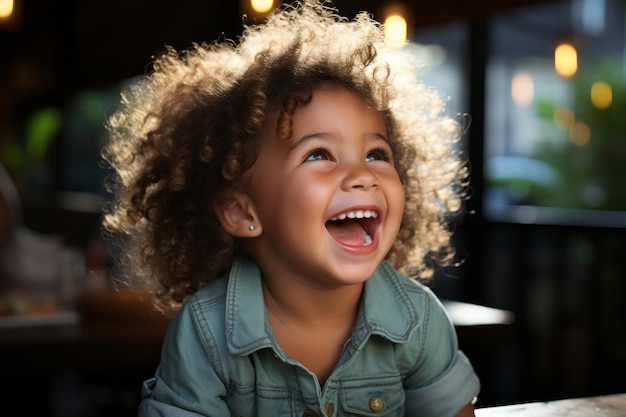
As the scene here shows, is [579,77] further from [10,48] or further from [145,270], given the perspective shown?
[145,270]

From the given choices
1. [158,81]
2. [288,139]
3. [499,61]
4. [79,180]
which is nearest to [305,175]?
[288,139]

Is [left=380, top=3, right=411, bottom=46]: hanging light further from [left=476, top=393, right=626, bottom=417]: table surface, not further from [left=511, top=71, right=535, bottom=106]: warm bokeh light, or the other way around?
[left=511, top=71, right=535, bottom=106]: warm bokeh light

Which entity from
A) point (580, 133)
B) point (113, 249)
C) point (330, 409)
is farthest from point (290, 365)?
point (580, 133)

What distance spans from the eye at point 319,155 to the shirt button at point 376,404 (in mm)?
318

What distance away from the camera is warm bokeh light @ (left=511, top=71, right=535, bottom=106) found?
640 inches

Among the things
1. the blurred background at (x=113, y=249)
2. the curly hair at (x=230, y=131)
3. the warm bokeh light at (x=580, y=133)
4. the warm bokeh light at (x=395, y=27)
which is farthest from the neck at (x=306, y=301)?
the warm bokeh light at (x=580, y=133)

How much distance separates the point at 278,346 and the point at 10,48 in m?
10.1

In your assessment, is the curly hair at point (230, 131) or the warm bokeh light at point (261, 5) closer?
the curly hair at point (230, 131)

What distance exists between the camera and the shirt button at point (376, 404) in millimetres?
1052

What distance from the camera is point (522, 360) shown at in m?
4.45

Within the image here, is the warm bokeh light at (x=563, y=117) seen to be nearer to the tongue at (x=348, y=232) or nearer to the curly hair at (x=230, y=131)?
the curly hair at (x=230, y=131)

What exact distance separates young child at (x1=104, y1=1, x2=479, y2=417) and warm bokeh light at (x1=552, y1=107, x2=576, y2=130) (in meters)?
14.4

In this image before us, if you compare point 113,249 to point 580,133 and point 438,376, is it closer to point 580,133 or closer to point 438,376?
point 438,376

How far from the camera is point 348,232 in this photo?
1019mm
